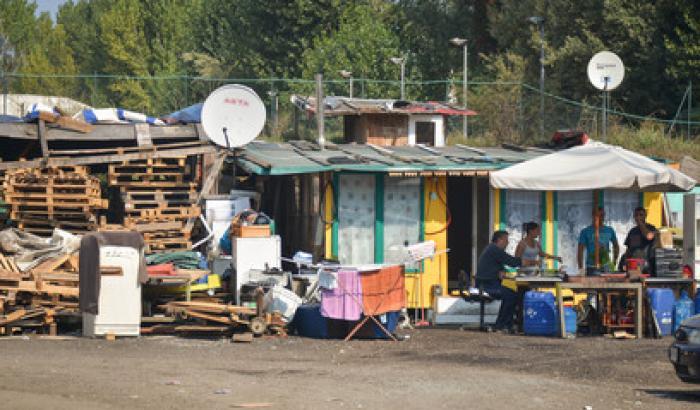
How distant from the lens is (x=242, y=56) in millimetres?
56625

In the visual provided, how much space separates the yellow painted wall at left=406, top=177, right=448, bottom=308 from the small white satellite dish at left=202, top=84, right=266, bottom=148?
121 inches

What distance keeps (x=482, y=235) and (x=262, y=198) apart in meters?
4.25

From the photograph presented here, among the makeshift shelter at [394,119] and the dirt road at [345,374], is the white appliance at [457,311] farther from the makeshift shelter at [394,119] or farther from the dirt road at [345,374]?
the makeshift shelter at [394,119]

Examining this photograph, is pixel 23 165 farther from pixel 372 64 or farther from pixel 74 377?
pixel 372 64

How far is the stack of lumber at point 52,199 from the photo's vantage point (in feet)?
69.1

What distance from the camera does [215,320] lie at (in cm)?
1806

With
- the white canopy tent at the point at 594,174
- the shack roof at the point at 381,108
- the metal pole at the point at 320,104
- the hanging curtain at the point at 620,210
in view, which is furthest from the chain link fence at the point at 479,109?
the white canopy tent at the point at 594,174

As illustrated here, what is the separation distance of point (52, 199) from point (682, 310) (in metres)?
10.1

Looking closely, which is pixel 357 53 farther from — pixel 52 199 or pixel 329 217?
pixel 52 199

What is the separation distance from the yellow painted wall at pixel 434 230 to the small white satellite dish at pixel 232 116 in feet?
10.0

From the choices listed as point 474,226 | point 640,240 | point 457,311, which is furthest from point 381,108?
point 640,240

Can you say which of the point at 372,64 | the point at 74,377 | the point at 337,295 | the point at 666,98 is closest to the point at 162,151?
the point at 337,295

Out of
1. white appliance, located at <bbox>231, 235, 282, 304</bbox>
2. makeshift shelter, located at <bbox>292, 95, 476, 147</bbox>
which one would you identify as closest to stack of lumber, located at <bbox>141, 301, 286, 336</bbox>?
white appliance, located at <bbox>231, 235, 282, 304</bbox>

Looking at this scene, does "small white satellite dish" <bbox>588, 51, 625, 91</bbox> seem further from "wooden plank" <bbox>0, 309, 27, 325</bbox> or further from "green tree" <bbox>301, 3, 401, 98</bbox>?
"green tree" <bbox>301, 3, 401, 98</bbox>
